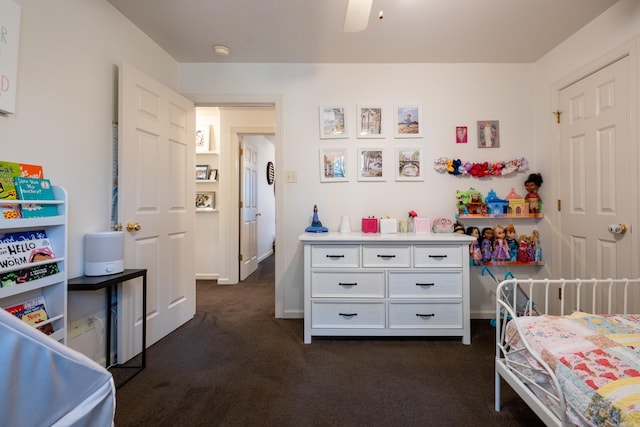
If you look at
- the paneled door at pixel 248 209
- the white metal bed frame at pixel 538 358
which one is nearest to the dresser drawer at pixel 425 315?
the white metal bed frame at pixel 538 358

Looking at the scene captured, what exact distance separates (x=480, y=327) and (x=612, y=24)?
2463 mm

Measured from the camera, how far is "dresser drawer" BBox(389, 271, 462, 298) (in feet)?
7.17

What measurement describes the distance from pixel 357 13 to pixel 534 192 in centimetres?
231

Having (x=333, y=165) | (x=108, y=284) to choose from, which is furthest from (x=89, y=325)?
(x=333, y=165)

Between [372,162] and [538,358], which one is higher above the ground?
[372,162]

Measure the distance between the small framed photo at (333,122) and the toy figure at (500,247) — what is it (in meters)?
1.67

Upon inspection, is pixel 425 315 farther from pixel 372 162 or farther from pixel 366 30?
pixel 366 30

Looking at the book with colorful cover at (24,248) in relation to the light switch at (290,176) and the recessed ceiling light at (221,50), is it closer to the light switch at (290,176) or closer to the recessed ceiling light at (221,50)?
the light switch at (290,176)

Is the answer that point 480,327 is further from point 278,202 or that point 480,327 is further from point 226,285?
point 226,285

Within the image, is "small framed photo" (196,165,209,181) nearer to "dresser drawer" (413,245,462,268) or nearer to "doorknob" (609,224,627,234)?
→ "dresser drawer" (413,245,462,268)

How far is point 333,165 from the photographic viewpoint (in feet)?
8.87

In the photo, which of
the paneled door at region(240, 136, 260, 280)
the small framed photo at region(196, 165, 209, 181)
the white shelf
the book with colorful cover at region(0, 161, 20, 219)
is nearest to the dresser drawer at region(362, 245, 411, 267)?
the white shelf

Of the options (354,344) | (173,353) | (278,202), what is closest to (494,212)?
(354,344)

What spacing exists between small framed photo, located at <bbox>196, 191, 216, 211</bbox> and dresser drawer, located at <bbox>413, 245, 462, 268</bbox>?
3.10m
